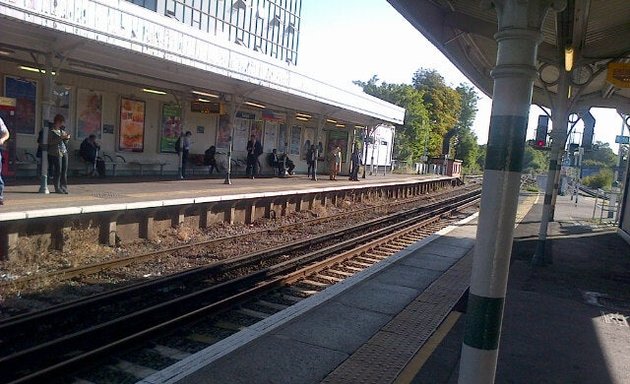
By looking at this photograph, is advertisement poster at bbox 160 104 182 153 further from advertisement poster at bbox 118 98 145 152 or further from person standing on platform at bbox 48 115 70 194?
person standing on platform at bbox 48 115 70 194

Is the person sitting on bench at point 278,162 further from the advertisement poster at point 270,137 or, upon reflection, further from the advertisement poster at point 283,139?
the advertisement poster at point 283,139

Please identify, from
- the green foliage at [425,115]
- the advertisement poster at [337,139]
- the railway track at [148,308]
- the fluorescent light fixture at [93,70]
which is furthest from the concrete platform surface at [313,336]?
the green foliage at [425,115]

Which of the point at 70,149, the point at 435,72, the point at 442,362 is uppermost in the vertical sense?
the point at 435,72

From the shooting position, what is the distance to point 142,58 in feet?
40.2

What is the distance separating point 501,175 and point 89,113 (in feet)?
46.7

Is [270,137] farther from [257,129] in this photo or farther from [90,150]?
[90,150]

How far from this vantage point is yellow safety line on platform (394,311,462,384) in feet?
15.4

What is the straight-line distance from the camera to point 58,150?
10.5 meters

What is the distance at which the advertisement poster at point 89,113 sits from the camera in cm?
1449

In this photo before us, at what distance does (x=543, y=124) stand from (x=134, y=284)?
8697 millimetres

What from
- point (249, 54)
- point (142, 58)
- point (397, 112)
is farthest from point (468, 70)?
point (397, 112)

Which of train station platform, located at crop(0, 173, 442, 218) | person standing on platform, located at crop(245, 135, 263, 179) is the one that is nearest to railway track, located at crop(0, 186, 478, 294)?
train station platform, located at crop(0, 173, 442, 218)

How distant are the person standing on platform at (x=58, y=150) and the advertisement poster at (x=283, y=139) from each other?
47.3 ft

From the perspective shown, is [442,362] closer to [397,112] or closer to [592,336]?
[592,336]
